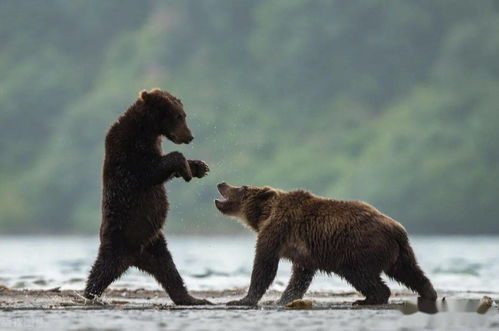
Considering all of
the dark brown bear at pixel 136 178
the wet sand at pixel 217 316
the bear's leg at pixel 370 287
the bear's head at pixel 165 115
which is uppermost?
the bear's head at pixel 165 115

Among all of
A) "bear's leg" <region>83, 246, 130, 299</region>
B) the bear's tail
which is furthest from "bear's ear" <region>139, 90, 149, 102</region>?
the bear's tail

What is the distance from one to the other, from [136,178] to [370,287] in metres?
2.62

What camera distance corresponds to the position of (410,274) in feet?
38.2

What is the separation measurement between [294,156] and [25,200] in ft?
102

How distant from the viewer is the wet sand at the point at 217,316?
9.10 m

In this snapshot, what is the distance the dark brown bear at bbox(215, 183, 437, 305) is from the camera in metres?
11.3

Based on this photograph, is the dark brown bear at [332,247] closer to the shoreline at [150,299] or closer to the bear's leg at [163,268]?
the shoreline at [150,299]

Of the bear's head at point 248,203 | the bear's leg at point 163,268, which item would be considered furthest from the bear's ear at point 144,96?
the bear's head at point 248,203

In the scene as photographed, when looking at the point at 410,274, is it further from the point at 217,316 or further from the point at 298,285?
the point at 217,316

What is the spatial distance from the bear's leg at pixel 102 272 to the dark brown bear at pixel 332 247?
50.5 inches

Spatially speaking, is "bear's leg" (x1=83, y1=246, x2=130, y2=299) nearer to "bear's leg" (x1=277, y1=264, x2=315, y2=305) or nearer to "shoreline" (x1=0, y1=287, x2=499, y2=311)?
"shoreline" (x1=0, y1=287, x2=499, y2=311)

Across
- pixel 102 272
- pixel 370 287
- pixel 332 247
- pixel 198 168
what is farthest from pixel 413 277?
pixel 102 272

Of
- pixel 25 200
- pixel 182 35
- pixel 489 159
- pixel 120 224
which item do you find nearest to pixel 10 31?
pixel 182 35

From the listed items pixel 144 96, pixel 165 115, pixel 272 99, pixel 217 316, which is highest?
pixel 272 99
